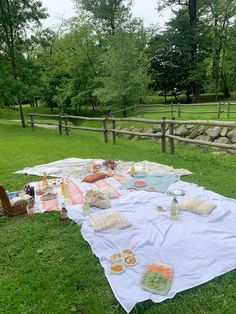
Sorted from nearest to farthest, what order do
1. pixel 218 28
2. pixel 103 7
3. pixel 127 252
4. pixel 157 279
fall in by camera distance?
pixel 157 279, pixel 127 252, pixel 103 7, pixel 218 28

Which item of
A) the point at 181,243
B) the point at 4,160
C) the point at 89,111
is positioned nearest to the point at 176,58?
the point at 89,111

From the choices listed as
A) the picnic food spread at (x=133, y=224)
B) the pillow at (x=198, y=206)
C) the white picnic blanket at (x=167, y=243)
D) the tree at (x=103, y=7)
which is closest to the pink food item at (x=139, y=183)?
the picnic food spread at (x=133, y=224)

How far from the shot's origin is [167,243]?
3203 mm

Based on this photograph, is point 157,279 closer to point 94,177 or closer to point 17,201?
point 17,201

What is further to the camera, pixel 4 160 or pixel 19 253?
pixel 4 160

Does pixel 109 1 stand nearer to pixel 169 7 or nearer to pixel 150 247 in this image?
pixel 169 7

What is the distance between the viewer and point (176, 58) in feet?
84.1

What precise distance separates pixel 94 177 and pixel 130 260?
9.29 ft

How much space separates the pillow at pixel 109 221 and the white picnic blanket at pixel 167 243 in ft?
0.21

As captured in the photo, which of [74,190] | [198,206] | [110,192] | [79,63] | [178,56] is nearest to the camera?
[198,206]

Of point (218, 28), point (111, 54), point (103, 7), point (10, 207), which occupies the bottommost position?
point (10, 207)

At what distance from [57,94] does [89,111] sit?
2801mm

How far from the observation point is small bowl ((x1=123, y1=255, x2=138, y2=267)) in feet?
9.25

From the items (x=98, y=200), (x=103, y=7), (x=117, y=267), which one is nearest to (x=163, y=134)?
(x=98, y=200)
